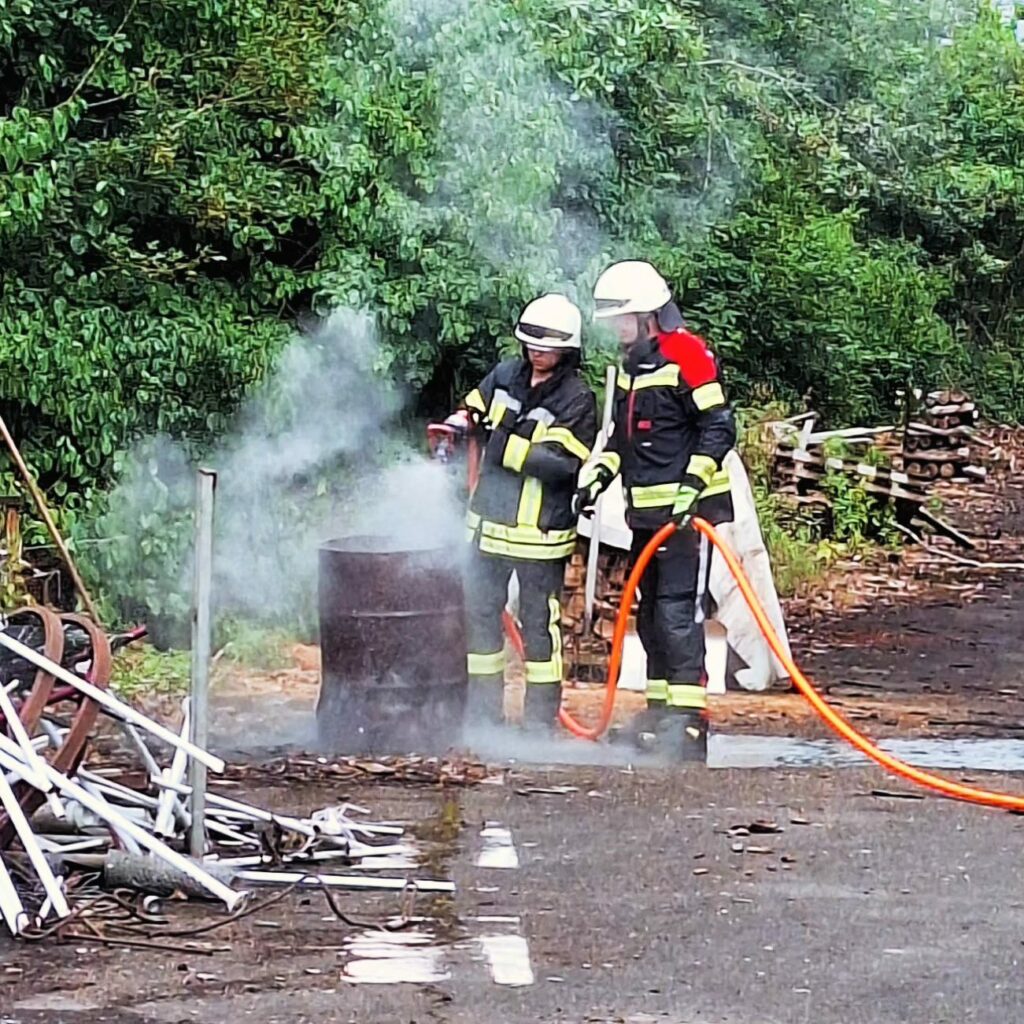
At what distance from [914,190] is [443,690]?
10545mm

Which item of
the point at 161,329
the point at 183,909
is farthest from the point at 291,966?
the point at 161,329

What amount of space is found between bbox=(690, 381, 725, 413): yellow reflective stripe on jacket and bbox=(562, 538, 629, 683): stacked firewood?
284 cm

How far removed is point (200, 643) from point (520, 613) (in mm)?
2769

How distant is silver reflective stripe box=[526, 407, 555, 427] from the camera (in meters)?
8.32

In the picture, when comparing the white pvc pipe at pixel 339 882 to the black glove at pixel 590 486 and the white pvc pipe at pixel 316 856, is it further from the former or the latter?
the black glove at pixel 590 486

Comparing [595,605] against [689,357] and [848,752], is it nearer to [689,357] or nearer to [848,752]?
[848,752]

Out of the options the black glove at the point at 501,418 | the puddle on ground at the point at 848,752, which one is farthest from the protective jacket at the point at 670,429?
the puddle on ground at the point at 848,752

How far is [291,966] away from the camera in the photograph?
512 cm

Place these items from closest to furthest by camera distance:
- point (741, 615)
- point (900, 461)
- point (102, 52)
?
1. point (741, 615)
2. point (102, 52)
3. point (900, 461)

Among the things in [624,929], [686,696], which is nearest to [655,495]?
[686,696]

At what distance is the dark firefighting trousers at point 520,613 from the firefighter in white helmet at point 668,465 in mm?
340

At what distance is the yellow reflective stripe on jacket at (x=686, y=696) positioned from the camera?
8234mm

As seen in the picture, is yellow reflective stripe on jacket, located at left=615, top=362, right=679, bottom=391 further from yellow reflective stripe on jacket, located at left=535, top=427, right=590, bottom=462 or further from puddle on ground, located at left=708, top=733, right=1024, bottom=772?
puddle on ground, located at left=708, top=733, right=1024, bottom=772

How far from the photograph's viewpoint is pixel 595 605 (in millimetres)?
11102
